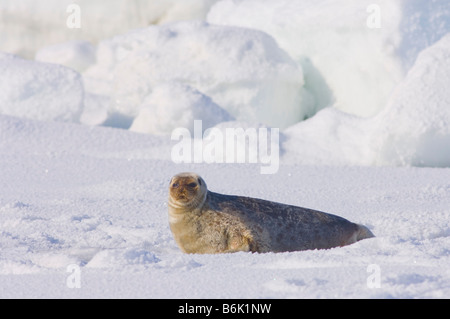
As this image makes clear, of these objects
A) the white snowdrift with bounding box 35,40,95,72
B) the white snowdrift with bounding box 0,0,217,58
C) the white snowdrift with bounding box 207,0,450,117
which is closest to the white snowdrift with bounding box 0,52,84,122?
the white snowdrift with bounding box 207,0,450,117

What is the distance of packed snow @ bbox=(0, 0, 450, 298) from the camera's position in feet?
8.42

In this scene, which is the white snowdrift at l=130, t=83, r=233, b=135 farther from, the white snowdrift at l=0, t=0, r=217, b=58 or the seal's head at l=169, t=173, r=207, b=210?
the white snowdrift at l=0, t=0, r=217, b=58

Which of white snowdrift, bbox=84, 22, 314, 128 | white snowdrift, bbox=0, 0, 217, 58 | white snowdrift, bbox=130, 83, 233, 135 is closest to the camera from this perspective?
white snowdrift, bbox=130, 83, 233, 135

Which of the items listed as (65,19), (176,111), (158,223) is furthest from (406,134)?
(65,19)

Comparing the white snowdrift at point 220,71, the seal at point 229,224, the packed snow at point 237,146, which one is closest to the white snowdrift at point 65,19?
the packed snow at point 237,146

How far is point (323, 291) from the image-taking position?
89.0 inches

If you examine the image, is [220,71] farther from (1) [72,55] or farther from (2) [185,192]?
(2) [185,192]

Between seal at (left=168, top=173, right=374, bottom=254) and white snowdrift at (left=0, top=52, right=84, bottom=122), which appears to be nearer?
seal at (left=168, top=173, right=374, bottom=254)

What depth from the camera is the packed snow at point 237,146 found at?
101 inches

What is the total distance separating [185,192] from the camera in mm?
3184

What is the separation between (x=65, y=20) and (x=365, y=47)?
244 inches

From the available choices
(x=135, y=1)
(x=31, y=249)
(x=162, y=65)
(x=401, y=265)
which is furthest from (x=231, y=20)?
(x=401, y=265)

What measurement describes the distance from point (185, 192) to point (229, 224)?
216 millimetres

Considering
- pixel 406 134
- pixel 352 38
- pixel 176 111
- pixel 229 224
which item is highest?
pixel 352 38
